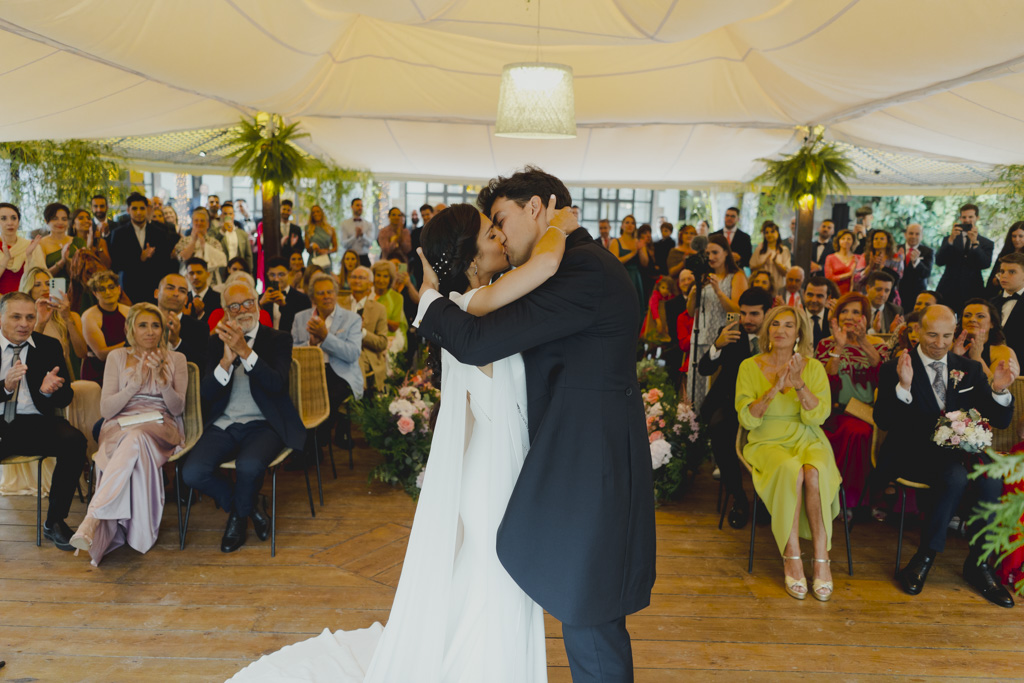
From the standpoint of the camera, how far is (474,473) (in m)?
2.40

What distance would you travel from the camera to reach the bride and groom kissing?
2031mm

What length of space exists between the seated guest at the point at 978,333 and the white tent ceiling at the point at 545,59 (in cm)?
141

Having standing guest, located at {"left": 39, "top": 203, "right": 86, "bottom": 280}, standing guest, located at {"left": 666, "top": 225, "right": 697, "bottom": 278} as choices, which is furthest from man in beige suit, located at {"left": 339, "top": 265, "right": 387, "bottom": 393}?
standing guest, located at {"left": 666, "top": 225, "right": 697, "bottom": 278}

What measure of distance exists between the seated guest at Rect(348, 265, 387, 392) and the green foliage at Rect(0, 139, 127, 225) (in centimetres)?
401

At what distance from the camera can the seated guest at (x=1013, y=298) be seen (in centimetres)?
496

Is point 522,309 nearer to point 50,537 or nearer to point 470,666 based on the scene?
point 470,666

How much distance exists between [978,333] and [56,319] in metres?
5.32

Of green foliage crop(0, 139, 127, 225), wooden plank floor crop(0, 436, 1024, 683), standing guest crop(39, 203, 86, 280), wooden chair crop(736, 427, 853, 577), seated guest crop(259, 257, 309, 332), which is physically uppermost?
green foliage crop(0, 139, 127, 225)

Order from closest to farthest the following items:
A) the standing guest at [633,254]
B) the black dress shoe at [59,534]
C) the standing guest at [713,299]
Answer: the black dress shoe at [59,534] → the standing guest at [713,299] → the standing guest at [633,254]

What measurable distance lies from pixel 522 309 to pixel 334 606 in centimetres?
199

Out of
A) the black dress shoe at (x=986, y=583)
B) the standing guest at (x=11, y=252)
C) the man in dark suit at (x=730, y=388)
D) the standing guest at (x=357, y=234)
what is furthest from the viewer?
the standing guest at (x=357, y=234)

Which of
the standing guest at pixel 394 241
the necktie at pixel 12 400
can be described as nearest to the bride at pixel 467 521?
the necktie at pixel 12 400

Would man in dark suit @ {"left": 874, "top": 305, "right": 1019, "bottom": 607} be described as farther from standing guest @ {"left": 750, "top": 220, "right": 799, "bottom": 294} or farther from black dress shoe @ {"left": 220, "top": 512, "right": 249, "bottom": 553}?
standing guest @ {"left": 750, "top": 220, "right": 799, "bottom": 294}

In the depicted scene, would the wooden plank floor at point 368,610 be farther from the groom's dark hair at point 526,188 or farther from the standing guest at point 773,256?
the standing guest at point 773,256
